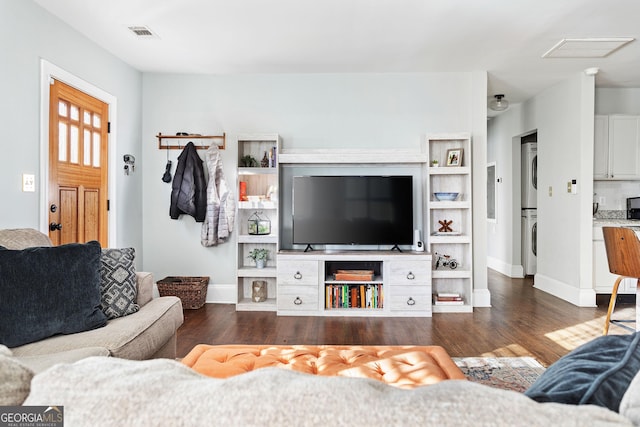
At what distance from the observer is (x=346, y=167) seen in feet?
15.0

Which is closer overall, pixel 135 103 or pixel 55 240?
pixel 55 240

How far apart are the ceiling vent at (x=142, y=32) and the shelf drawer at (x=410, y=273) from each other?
3098 millimetres

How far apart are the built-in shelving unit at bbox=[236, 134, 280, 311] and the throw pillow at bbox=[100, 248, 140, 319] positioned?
1964 mm

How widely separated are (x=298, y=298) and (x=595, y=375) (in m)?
3.53

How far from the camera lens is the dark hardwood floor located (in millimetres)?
3206

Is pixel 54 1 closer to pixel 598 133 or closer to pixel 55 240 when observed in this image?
pixel 55 240

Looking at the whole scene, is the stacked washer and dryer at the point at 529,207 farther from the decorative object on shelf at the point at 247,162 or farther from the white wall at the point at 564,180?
the decorative object on shelf at the point at 247,162

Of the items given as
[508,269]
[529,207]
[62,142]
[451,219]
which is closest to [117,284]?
[62,142]

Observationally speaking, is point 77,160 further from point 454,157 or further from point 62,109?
point 454,157

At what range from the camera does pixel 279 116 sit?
15.1 ft

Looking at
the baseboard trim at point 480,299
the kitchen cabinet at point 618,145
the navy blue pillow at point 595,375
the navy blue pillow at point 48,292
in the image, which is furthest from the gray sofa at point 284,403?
the kitchen cabinet at point 618,145

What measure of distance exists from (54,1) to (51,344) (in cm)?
254

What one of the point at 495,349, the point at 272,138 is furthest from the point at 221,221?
the point at 495,349

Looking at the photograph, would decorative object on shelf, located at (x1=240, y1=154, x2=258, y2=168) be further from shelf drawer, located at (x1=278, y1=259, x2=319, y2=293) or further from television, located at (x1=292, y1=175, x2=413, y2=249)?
shelf drawer, located at (x1=278, y1=259, x2=319, y2=293)
